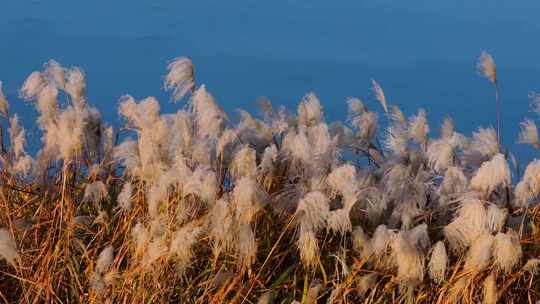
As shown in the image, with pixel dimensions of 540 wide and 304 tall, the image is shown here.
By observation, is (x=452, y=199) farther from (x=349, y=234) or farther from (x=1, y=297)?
(x=1, y=297)

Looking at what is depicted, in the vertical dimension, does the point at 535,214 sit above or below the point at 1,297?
above

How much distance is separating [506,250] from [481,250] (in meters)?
0.09

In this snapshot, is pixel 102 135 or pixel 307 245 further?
pixel 102 135

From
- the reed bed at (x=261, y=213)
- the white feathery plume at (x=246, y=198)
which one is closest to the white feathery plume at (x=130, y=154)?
the reed bed at (x=261, y=213)

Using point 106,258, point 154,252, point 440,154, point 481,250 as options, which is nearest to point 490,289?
point 481,250

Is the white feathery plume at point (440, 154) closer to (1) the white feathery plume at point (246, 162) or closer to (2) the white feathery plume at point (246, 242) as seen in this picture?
(1) the white feathery plume at point (246, 162)

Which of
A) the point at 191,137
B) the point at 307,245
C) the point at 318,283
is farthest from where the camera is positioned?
the point at 191,137

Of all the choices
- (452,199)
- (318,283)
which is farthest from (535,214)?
(318,283)

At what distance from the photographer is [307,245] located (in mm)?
3809

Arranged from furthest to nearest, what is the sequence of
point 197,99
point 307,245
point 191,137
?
point 191,137 → point 197,99 → point 307,245

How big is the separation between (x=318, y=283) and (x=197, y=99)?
0.97 meters

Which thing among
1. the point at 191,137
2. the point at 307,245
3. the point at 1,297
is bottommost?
the point at 1,297

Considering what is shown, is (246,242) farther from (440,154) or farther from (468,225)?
(440,154)

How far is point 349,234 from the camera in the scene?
14.9ft
